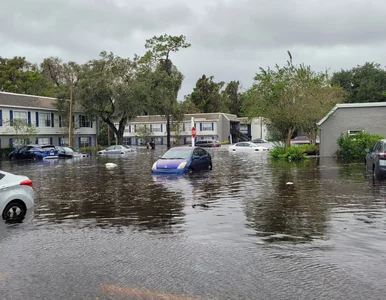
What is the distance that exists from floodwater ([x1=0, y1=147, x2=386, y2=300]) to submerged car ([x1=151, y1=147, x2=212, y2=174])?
246 inches

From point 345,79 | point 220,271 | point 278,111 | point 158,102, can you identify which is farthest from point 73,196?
point 345,79

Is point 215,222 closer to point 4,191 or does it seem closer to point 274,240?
point 274,240

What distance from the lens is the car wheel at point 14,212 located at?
10234 mm

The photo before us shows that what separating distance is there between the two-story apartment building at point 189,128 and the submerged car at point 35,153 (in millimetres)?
A: 42593

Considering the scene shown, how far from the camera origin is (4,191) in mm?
10070

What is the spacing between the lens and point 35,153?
41.1 m

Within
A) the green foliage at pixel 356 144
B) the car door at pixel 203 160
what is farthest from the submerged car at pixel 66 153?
the green foliage at pixel 356 144

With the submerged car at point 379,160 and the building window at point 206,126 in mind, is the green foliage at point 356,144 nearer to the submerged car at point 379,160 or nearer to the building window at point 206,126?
the submerged car at point 379,160

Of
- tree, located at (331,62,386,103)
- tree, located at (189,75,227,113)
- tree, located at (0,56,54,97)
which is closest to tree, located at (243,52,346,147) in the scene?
tree, located at (331,62,386,103)

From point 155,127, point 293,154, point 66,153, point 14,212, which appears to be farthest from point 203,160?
point 155,127

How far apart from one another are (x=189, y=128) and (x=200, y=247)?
81.6 m

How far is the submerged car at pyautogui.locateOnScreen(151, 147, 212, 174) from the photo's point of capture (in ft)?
67.8

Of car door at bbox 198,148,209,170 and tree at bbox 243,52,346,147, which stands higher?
tree at bbox 243,52,346,147

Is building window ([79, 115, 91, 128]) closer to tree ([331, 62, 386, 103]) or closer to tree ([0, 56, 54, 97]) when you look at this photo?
tree ([0, 56, 54, 97])
